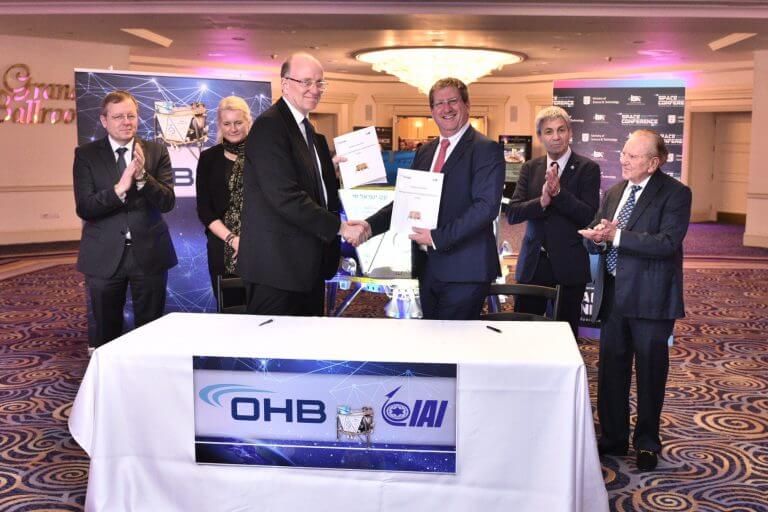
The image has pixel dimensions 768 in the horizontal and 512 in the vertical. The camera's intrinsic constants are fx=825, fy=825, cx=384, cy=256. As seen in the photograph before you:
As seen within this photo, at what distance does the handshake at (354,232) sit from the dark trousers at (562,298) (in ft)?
5.02

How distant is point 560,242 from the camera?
4586 millimetres

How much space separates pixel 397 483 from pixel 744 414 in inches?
107

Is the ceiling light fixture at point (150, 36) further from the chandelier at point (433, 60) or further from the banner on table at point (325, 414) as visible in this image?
the banner on table at point (325, 414)

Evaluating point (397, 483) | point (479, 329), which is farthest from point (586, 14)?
point (397, 483)

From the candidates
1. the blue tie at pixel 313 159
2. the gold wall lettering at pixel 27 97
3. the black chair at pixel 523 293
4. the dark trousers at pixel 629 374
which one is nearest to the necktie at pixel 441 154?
the blue tie at pixel 313 159

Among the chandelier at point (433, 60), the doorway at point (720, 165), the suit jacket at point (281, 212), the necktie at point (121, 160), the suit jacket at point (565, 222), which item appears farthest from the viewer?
the doorway at point (720, 165)

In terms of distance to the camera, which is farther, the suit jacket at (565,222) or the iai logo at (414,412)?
the suit jacket at (565,222)

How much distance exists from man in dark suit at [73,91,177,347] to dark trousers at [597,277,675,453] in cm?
247

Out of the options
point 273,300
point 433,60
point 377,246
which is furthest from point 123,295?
point 433,60

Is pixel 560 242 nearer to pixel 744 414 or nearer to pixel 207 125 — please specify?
pixel 744 414

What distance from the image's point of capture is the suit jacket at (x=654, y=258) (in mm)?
3406

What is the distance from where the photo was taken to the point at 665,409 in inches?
180

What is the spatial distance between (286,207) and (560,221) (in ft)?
6.35

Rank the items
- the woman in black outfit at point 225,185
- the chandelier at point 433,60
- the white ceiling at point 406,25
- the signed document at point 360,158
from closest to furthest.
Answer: the signed document at point 360,158 → the woman in black outfit at point 225,185 → the white ceiling at point 406,25 → the chandelier at point 433,60
